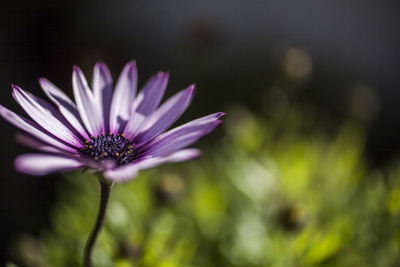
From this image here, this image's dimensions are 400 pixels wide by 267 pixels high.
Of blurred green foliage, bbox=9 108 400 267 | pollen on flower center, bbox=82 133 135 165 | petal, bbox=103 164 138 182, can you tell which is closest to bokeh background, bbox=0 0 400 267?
blurred green foliage, bbox=9 108 400 267

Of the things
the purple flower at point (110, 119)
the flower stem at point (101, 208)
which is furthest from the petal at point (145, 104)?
the flower stem at point (101, 208)

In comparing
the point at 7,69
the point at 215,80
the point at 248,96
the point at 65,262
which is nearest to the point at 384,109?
the point at 248,96

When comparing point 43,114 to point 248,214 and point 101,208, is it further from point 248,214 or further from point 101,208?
point 248,214

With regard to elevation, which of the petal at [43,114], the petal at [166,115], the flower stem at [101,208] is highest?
the petal at [43,114]

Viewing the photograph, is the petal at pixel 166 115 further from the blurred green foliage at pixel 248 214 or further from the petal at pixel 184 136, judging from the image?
the blurred green foliage at pixel 248 214

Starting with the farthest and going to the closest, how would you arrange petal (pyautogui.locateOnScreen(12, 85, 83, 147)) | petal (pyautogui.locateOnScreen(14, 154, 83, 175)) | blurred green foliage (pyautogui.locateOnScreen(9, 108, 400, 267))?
blurred green foliage (pyautogui.locateOnScreen(9, 108, 400, 267)) → petal (pyautogui.locateOnScreen(12, 85, 83, 147)) → petal (pyautogui.locateOnScreen(14, 154, 83, 175))

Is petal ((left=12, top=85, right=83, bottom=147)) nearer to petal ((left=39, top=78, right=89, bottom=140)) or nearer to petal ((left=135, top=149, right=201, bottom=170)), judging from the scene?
petal ((left=39, top=78, right=89, bottom=140))
